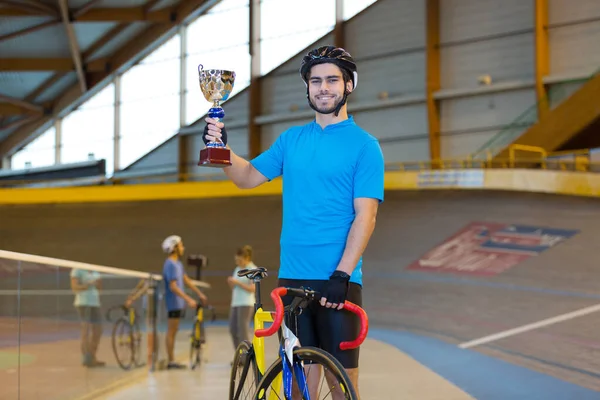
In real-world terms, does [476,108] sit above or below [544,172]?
above

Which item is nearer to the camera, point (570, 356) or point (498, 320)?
point (570, 356)

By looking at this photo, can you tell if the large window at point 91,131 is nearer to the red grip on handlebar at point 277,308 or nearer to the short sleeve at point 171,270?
the short sleeve at point 171,270

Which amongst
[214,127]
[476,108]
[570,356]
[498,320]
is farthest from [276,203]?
[214,127]

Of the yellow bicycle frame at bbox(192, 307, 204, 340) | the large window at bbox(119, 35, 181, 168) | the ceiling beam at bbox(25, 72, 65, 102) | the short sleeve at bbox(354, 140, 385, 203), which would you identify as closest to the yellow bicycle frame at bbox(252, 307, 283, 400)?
the short sleeve at bbox(354, 140, 385, 203)

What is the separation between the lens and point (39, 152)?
38.3 meters

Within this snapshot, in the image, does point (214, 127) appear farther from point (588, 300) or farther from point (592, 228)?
point (592, 228)

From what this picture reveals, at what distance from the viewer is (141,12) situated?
112 feet

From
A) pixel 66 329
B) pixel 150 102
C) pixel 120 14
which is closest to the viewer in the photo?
pixel 66 329

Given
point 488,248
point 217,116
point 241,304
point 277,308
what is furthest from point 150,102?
point 277,308

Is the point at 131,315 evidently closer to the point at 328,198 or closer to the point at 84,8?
the point at 328,198

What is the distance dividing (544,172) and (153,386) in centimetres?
1326

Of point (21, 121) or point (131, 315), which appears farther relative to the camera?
point (21, 121)

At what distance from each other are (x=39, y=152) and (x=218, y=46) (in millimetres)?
11637

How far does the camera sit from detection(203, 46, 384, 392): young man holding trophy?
326 cm
